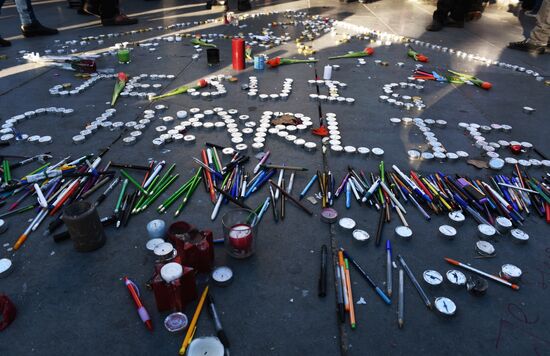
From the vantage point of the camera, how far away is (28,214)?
8.45ft

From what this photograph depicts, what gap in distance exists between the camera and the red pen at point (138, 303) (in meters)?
1.79

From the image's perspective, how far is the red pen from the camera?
1.79 m

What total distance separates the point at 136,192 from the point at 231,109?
1.92m

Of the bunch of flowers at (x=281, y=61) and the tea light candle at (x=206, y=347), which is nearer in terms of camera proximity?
the tea light candle at (x=206, y=347)

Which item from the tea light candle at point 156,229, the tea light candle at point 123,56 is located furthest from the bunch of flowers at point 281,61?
the tea light candle at point 156,229

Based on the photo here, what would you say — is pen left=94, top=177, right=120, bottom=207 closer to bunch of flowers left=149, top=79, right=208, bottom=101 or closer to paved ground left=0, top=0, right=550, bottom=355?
paved ground left=0, top=0, right=550, bottom=355

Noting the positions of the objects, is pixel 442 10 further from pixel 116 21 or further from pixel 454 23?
pixel 116 21

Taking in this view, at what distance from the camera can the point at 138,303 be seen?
6.20 ft

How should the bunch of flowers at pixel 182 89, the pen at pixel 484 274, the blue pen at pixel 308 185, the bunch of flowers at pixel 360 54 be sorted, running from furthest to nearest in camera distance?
the bunch of flowers at pixel 360 54 → the bunch of flowers at pixel 182 89 → the blue pen at pixel 308 185 → the pen at pixel 484 274

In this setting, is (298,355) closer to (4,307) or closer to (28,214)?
(4,307)

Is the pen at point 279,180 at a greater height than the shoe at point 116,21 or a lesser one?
lesser

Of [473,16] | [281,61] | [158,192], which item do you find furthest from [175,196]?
[473,16]

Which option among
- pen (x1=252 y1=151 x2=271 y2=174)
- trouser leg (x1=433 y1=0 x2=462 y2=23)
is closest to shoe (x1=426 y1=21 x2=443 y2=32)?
trouser leg (x1=433 y1=0 x2=462 y2=23)

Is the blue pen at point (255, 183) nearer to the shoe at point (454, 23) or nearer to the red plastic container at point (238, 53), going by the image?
the red plastic container at point (238, 53)
